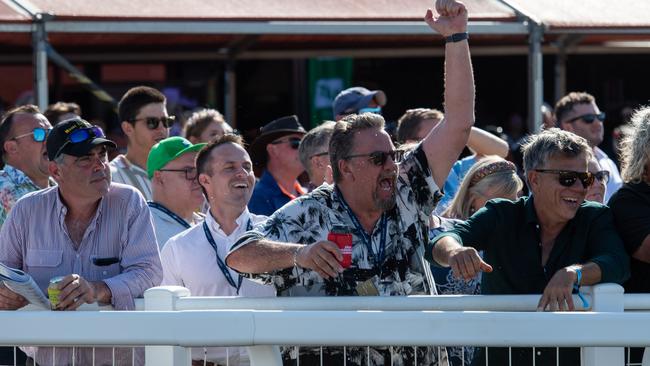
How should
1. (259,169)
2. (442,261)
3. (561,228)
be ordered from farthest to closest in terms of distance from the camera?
(259,169) < (561,228) < (442,261)

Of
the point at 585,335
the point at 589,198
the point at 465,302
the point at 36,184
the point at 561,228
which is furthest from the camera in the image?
the point at 36,184

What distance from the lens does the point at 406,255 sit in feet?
12.8

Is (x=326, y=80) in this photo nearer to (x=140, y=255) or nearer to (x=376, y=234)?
(x=140, y=255)

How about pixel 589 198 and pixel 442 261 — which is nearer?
pixel 442 261

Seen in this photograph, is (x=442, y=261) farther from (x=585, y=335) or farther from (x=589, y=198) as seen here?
(x=589, y=198)

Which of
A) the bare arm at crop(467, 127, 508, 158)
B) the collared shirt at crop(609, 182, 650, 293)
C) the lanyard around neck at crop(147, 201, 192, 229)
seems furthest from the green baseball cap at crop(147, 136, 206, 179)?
the collared shirt at crop(609, 182, 650, 293)

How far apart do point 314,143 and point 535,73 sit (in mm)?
2647

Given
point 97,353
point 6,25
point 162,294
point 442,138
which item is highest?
point 6,25

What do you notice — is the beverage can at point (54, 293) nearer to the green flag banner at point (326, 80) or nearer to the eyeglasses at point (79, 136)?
the eyeglasses at point (79, 136)

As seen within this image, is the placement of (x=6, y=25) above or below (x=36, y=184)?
above

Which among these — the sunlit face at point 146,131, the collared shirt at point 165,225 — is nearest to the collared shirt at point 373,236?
the collared shirt at point 165,225

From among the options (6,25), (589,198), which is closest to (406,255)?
(589,198)

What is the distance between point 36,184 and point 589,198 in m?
2.91

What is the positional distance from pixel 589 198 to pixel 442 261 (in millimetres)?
2226
